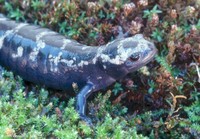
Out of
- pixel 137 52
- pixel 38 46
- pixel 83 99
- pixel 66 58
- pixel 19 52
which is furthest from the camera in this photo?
pixel 19 52

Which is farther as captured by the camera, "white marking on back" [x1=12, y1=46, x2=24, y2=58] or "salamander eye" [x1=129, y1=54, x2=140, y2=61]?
"white marking on back" [x1=12, y1=46, x2=24, y2=58]

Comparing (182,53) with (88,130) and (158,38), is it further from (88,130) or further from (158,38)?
(88,130)

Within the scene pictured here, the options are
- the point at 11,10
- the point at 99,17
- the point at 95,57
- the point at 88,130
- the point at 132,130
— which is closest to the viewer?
the point at 88,130

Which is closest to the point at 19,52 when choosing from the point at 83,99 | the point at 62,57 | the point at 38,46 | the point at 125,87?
the point at 38,46

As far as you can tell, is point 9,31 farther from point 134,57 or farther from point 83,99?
point 134,57

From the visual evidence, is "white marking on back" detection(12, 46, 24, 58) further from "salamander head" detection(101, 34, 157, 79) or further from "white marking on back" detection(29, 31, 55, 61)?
"salamander head" detection(101, 34, 157, 79)

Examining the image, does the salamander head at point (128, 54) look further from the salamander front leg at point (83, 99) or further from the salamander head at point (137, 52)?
the salamander front leg at point (83, 99)

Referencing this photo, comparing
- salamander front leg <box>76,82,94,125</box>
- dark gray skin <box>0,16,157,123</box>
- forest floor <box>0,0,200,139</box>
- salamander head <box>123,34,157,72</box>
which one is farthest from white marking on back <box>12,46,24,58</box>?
salamander head <box>123,34,157,72</box>

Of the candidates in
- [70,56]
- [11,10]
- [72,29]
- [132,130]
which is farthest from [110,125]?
[11,10]
